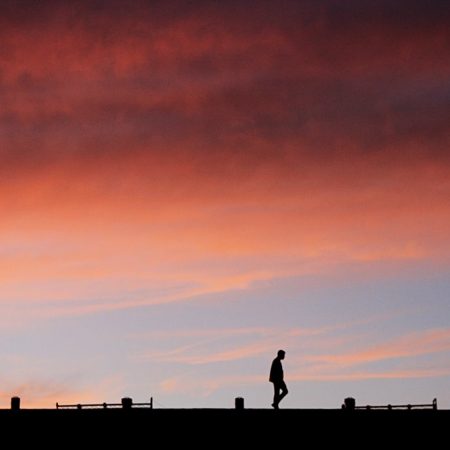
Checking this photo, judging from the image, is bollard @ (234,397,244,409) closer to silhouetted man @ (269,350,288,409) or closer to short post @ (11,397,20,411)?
silhouetted man @ (269,350,288,409)

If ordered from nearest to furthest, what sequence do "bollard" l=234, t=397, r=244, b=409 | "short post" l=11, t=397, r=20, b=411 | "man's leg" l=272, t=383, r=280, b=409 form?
"short post" l=11, t=397, r=20, b=411 → "bollard" l=234, t=397, r=244, b=409 → "man's leg" l=272, t=383, r=280, b=409
